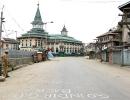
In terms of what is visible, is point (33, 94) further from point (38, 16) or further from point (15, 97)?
point (38, 16)

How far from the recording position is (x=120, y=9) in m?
63.0

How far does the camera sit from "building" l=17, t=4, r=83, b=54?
6240 inches

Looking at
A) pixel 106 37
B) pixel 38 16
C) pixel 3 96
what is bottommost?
pixel 3 96

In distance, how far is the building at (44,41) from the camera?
158 meters

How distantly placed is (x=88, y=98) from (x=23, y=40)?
150051 millimetres

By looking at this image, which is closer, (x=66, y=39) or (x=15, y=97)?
(x=15, y=97)

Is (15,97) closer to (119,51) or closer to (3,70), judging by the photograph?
(3,70)

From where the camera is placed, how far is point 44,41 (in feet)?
538

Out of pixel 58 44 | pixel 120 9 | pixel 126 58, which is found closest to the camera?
pixel 126 58

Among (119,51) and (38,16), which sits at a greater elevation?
(38,16)

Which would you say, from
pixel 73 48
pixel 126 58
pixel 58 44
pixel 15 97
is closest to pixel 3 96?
pixel 15 97

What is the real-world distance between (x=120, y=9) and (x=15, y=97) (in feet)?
168

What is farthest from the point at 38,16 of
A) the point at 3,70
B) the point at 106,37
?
the point at 3,70

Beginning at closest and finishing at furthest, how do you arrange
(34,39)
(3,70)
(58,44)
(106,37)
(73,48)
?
1. (3,70)
2. (106,37)
3. (34,39)
4. (58,44)
5. (73,48)
